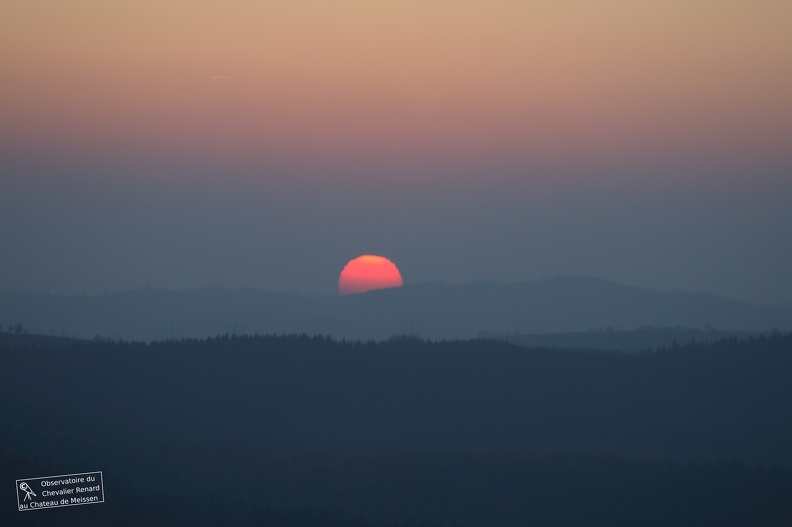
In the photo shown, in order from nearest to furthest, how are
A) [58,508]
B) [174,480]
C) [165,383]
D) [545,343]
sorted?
[58,508]
[174,480]
[165,383]
[545,343]

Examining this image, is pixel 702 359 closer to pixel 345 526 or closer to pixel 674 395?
Result: pixel 674 395

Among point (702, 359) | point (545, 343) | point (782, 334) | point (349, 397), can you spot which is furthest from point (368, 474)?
point (545, 343)

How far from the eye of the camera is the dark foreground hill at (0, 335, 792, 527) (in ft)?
269

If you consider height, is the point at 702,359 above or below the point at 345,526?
above

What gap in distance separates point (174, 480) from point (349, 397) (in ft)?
172

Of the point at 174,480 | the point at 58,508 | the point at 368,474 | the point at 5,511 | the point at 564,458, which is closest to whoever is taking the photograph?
the point at 5,511

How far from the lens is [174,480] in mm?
83938

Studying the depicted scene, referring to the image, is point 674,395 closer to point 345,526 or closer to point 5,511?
point 345,526

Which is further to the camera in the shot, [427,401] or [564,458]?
[427,401]

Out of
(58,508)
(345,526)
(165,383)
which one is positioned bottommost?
(345,526)

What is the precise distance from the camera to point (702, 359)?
466 ft

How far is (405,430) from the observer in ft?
429

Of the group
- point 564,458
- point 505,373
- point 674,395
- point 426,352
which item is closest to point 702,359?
point 674,395

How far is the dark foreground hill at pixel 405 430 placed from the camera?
269ft
